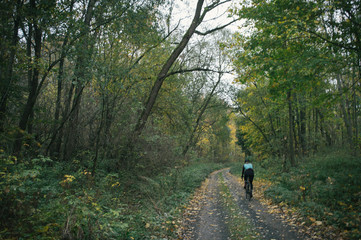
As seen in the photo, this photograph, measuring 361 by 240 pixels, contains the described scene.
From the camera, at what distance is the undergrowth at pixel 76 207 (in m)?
3.74

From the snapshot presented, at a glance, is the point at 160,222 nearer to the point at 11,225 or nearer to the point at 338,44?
the point at 11,225

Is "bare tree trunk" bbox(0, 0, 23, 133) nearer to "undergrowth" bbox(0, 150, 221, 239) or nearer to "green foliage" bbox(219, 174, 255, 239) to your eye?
"undergrowth" bbox(0, 150, 221, 239)

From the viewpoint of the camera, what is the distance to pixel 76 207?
177 inches

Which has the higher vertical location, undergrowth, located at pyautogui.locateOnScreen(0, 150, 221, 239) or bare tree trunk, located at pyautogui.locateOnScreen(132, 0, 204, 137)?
bare tree trunk, located at pyautogui.locateOnScreen(132, 0, 204, 137)

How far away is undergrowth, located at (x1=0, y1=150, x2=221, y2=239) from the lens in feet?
12.3

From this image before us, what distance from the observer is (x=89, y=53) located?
7578mm

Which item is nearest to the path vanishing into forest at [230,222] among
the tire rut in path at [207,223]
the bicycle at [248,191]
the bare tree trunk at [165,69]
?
the tire rut in path at [207,223]

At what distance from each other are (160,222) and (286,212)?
173 inches

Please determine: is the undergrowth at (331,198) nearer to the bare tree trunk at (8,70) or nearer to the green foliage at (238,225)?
the green foliage at (238,225)

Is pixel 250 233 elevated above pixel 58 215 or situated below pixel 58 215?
below

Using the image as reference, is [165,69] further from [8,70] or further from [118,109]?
[8,70]

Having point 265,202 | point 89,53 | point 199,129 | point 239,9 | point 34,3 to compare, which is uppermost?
point 239,9

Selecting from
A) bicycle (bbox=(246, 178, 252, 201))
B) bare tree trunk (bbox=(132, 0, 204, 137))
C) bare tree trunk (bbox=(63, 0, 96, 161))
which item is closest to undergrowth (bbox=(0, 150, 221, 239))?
bare tree trunk (bbox=(63, 0, 96, 161))

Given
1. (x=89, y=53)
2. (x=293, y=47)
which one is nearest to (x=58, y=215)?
(x=89, y=53)
